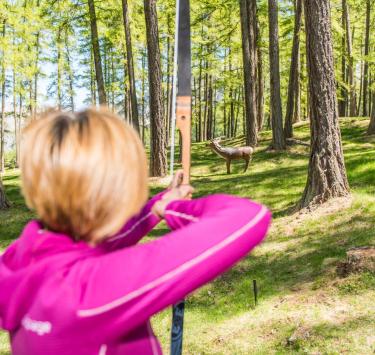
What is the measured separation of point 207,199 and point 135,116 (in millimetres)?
16409

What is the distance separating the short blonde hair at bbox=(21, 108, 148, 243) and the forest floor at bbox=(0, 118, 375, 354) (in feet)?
13.2

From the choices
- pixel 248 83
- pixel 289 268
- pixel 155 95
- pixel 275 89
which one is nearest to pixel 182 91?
pixel 289 268

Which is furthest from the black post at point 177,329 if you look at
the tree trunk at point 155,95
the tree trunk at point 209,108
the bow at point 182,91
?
the tree trunk at point 209,108

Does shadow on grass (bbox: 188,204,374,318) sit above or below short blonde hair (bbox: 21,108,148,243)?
below

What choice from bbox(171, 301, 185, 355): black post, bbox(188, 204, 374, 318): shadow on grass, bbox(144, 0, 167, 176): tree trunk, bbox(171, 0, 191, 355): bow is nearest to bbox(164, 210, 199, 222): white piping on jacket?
bbox(171, 0, 191, 355): bow

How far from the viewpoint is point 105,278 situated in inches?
38.6

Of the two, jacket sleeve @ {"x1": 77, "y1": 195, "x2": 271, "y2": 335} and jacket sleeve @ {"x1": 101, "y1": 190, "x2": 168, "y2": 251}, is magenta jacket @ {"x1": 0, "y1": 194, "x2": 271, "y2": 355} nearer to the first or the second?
jacket sleeve @ {"x1": 77, "y1": 195, "x2": 271, "y2": 335}

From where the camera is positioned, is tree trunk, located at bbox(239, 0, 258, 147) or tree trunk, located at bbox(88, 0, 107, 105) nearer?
tree trunk, located at bbox(88, 0, 107, 105)

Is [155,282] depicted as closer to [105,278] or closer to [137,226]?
[105,278]

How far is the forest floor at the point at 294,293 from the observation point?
4723 mm

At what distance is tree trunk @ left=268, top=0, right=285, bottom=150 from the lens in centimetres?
1441

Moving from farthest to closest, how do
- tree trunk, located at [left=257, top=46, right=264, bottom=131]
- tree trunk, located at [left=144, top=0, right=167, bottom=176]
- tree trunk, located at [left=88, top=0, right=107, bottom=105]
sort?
tree trunk, located at [left=257, top=46, right=264, bottom=131], tree trunk, located at [left=88, top=0, right=107, bottom=105], tree trunk, located at [left=144, top=0, right=167, bottom=176]

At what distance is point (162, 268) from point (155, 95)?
476 inches

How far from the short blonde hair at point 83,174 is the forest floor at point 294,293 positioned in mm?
4010
